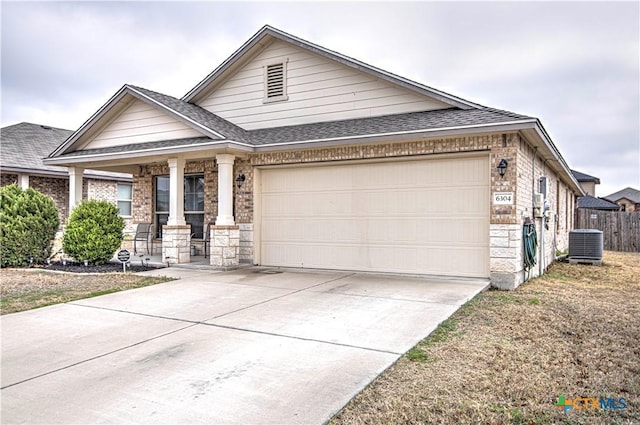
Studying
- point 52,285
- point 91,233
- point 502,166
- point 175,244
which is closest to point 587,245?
point 502,166

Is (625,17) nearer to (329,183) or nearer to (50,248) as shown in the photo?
(329,183)

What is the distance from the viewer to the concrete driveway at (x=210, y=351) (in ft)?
10.3

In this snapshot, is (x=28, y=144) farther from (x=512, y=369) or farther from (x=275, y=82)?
→ (x=512, y=369)

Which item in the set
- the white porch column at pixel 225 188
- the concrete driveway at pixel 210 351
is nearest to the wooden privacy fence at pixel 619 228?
the concrete driveway at pixel 210 351

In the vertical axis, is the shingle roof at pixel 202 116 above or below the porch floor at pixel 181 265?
above

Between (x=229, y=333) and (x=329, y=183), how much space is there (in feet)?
18.2

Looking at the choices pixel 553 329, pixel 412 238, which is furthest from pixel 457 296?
pixel 412 238

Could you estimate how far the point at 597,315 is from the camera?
→ 6086 mm

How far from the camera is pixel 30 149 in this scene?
56.1ft

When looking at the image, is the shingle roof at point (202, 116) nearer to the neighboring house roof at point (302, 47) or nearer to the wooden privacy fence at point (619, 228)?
the neighboring house roof at point (302, 47)

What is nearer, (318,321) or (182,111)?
(318,321)

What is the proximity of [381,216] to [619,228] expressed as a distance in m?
16.9

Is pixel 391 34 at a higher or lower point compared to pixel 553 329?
higher

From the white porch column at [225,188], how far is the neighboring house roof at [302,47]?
9.50 feet
